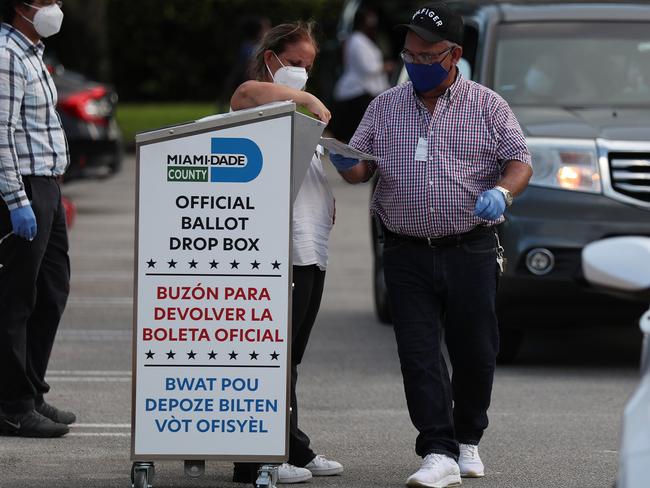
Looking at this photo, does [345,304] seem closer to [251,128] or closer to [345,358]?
[345,358]

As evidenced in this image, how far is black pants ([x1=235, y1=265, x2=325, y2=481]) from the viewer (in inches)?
236

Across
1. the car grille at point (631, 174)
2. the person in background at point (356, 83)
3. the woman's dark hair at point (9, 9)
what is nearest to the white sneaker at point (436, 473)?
the woman's dark hair at point (9, 9)

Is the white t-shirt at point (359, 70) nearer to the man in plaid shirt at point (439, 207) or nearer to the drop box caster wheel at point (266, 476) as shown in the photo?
A: the man in plaid shirt at point (439, 207)

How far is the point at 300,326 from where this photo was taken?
6.06m

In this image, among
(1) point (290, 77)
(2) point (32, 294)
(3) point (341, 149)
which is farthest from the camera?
(2) point (32, 294)

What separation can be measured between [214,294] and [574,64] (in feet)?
13.9

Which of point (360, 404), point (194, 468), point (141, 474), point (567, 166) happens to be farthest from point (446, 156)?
point (567, 166)

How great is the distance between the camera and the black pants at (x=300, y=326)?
5.98 m

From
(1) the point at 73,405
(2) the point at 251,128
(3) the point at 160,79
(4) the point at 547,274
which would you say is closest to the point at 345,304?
(4) the point at 547,274

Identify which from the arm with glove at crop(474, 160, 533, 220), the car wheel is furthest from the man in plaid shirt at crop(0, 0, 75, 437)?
the car wheel

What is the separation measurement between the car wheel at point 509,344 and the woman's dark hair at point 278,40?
309 cm

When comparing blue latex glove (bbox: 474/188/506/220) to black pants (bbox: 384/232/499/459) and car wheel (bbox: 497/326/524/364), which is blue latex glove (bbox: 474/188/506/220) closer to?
black pants (bbox: 384/232/499/459)

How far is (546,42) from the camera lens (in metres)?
9.37

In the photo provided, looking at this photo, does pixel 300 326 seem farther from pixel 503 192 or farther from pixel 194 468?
pixel 503 192
